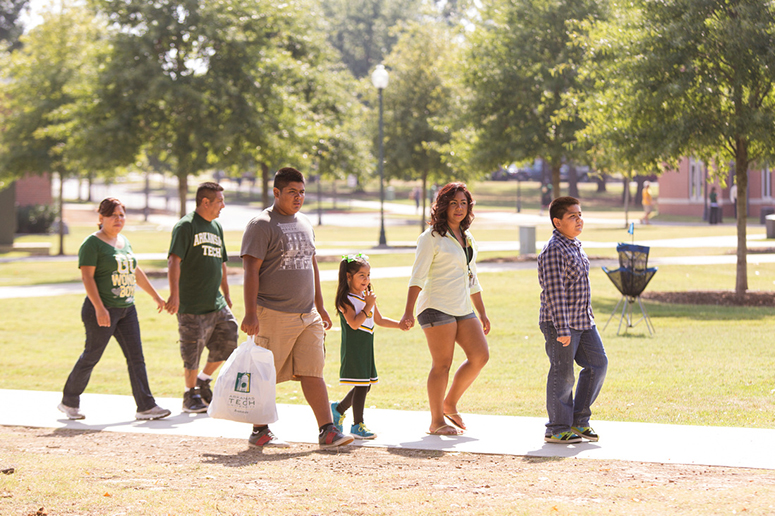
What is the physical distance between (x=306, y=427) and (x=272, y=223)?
1.80 m

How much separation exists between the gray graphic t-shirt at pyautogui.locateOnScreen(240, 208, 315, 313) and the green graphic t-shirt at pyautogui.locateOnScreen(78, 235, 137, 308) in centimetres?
174

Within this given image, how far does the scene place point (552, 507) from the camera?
4363 millimetres

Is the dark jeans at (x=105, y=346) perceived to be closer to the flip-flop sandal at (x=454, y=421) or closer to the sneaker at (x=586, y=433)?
the flip-flop sandal at (x=454, y=421)

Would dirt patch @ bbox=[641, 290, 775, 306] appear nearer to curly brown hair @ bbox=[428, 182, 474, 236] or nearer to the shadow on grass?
the shadow on grass

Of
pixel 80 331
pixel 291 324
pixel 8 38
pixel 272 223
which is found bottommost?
pixel 80 331

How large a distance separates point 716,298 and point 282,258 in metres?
10.5

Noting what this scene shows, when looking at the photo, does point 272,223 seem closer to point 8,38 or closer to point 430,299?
point 430,299

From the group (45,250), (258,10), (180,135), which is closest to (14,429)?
(180,135)

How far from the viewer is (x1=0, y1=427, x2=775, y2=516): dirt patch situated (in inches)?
174

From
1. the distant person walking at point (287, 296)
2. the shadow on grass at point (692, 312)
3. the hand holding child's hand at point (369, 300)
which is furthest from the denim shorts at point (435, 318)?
the shadow on grass at point (692, 312)

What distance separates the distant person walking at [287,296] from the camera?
5.90m

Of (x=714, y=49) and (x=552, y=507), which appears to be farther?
(x=714, y=49)

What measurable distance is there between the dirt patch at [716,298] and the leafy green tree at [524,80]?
292 inches

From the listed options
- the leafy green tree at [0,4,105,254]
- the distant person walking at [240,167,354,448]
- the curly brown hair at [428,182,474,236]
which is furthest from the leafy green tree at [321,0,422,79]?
the distant person walking at [240,167,354,448]
